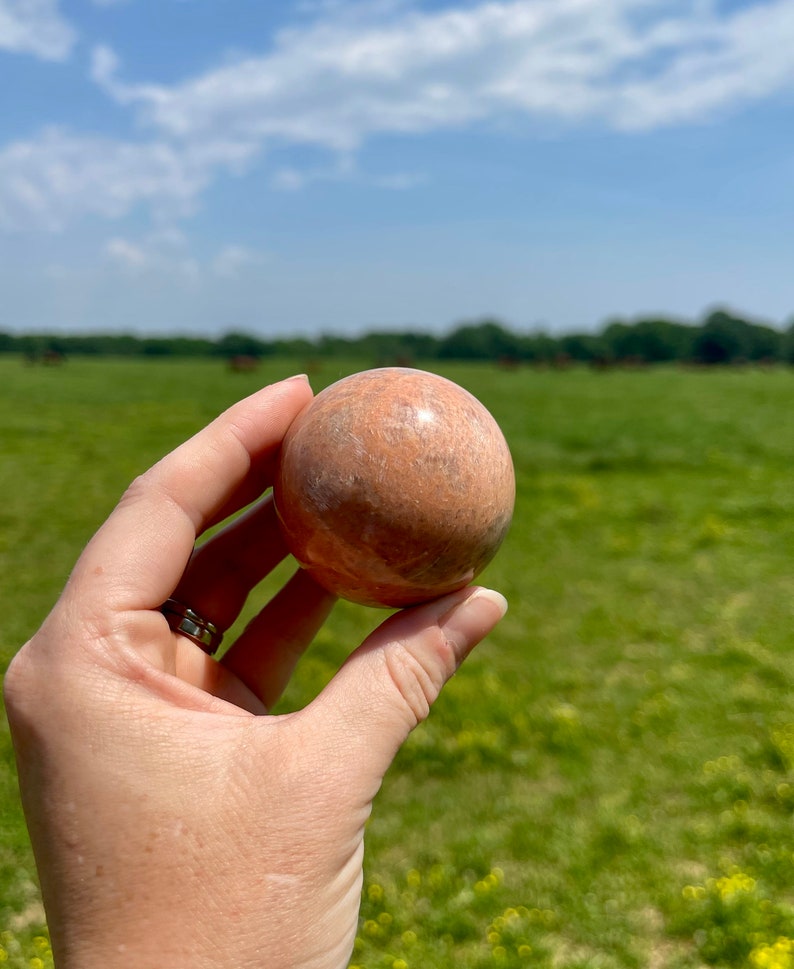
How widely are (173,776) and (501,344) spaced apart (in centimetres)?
9908

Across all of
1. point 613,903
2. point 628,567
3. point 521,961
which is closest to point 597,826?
point 613,903

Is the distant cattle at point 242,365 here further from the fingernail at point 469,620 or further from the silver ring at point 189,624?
the fingernail at point 469,620

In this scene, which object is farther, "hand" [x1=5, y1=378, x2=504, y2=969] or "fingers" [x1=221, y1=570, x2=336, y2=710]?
"fingers" [x1=221, y1=570, x2=336, y2=710]

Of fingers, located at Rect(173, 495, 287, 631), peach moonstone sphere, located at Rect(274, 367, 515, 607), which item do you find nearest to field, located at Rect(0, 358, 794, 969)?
fingers, located at Rect(173, 495, 287, 631)

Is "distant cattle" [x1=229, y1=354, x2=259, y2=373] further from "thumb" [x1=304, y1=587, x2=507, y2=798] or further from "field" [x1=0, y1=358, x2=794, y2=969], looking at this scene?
"thumb" [x1=304, y1=587, x2=507, y2=798]

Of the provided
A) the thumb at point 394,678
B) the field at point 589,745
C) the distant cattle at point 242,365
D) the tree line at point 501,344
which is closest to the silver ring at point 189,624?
the thumb at point 394,678

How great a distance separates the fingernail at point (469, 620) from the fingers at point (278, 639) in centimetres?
83

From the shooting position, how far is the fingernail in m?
2.69

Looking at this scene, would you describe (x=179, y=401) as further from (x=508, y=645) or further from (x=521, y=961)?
(x=521, y=961)

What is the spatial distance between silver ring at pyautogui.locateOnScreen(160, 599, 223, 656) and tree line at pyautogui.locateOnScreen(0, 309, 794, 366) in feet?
253

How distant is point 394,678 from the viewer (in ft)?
8.11

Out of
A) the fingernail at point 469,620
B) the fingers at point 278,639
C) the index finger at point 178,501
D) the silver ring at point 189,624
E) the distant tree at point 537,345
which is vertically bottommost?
the fingers at point 278,639

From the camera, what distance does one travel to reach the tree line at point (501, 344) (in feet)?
276

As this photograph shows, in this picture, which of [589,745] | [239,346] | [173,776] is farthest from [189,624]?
[239,346]
